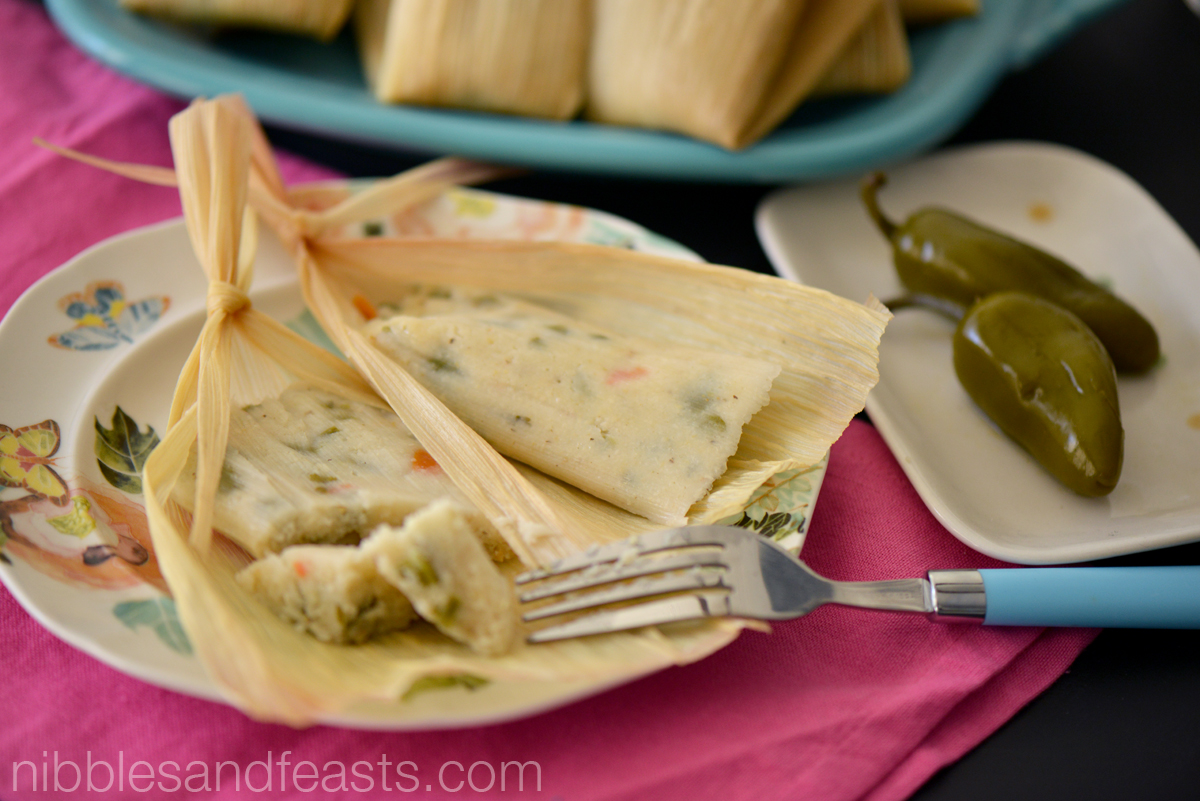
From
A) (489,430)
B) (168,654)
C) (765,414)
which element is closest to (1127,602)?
(765,414)

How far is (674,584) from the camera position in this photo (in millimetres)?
1174

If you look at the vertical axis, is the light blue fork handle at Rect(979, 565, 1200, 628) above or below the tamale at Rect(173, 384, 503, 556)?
above

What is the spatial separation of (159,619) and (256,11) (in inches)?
78.8

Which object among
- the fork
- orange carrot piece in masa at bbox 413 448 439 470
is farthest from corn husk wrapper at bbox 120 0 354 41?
the fork

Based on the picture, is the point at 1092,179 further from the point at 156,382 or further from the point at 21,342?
the point at 21,342

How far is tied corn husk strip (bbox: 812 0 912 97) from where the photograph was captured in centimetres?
232

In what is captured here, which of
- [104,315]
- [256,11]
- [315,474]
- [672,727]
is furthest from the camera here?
[256,11]

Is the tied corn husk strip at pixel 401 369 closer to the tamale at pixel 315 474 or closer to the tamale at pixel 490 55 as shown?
the tamale at pixel 315 474

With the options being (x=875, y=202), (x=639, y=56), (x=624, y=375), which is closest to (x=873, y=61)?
(x=875, y=202)

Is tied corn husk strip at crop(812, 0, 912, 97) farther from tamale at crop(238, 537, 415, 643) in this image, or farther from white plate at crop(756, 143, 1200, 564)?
tamale at crop(238, 537, 415, 643)

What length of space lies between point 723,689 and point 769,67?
1.59 meters

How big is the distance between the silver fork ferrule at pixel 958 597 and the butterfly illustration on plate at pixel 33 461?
1.37m

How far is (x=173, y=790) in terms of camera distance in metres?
1.16

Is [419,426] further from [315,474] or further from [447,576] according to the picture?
[447,576]
